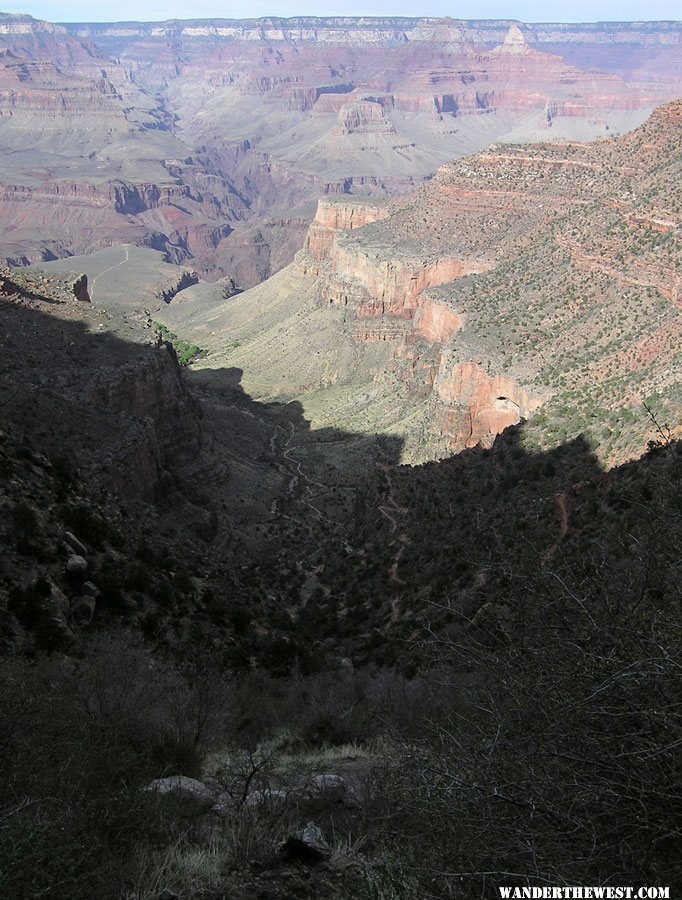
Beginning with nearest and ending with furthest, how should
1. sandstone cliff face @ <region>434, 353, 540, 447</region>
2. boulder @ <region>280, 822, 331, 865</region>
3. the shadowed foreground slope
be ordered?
1. the shadowed foreground slope
2. boulder @ <region>280, 822, 331, 865</region>
3. sandstone cliff face @ <region>434, 353, 540, 447</region>

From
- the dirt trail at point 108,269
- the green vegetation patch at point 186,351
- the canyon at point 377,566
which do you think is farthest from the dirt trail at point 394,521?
the dirt trail at point 108,269

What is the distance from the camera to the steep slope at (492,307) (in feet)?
122

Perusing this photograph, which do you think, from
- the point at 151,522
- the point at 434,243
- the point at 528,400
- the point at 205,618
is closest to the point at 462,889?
the point at 205,618

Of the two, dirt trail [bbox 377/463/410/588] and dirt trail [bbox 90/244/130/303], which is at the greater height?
dirt trail [bbox 377/463/410/588]

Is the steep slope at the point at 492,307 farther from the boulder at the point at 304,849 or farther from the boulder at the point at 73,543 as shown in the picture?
the boulder at the point at 304,849

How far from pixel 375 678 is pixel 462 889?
12.1m

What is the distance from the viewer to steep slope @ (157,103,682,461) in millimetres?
37156

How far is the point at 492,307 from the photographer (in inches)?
2026

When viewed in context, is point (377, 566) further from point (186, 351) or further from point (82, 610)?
point (186, 351)

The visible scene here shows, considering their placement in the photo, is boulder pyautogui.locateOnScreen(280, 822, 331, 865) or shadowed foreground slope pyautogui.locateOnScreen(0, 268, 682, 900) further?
boulder pyautogui.locateOnScreen(280, 822, 331, 865)

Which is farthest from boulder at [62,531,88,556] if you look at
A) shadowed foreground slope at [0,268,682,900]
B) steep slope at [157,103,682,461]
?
steep slope at [157,103,682,461]

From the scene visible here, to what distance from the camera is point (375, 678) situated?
19.1m

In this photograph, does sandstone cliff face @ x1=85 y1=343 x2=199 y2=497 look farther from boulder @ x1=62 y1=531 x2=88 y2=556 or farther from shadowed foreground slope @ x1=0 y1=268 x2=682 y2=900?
boulder @ x1=62 y1=531 x2=88 y2=556

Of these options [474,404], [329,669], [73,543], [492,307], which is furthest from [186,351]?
[73,543]
